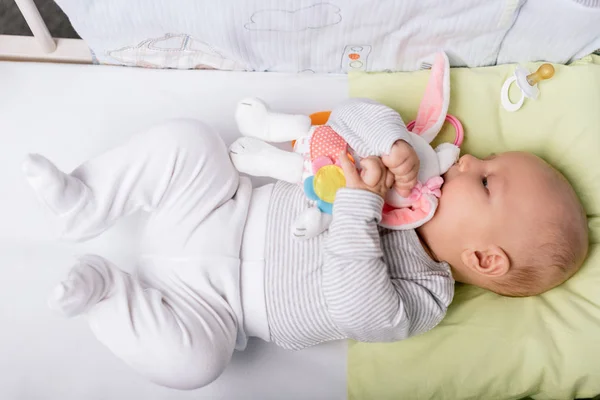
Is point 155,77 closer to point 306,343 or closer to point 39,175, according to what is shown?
point 39,175

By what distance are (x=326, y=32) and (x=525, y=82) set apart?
0.42 meters

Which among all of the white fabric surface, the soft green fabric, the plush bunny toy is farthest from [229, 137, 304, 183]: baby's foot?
the soft green fabric

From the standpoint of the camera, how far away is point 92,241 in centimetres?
109

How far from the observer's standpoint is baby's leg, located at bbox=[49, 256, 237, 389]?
0.86 m

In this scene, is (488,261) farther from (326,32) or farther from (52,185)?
(52,185)

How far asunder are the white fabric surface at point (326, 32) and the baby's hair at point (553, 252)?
34 cm

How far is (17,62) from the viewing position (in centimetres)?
121

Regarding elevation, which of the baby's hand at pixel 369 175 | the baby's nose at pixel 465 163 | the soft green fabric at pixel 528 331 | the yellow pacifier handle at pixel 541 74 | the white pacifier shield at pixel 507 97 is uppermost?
the yellow pacifier handle at pixel 541 74

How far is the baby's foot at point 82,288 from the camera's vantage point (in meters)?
0.79

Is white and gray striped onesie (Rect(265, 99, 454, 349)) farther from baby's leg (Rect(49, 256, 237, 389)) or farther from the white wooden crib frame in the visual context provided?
the white wooden crib frame

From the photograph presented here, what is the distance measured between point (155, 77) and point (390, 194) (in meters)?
0.61

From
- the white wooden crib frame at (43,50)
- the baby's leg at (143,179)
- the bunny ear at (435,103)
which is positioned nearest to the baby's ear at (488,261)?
the bunny ear at (435,103)

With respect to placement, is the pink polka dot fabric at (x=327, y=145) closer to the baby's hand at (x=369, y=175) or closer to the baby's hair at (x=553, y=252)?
the baby's hand at (x=369, y=175)

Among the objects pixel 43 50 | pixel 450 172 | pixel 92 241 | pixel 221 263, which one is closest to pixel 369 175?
pixel 450 172
